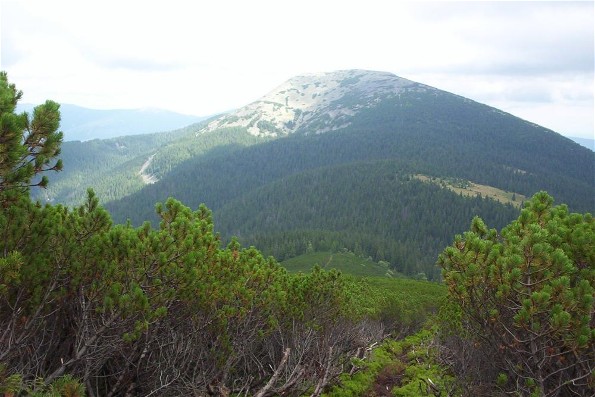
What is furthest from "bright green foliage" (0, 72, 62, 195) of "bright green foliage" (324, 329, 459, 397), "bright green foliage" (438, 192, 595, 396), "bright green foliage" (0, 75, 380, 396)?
"bright green foliage" (324, 329, 459, 397)

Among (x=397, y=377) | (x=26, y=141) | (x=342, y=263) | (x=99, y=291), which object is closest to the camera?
(x=26, y=141)

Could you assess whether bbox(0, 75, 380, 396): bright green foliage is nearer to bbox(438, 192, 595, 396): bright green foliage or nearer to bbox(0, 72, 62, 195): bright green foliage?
bbox(0, 72, 62, 195): bright green foliage

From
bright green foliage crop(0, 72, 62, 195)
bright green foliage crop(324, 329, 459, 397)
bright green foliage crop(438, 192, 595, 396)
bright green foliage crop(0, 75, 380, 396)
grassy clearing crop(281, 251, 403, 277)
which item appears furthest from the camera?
grassy clearing crop(281, 251, 403, 277)

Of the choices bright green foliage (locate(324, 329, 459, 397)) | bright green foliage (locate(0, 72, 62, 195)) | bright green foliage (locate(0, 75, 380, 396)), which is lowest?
bright green foliage (locate(324, 329, 459, 397))

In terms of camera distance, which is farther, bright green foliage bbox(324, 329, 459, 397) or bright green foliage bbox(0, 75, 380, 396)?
bright green foliage bbox(324, 329, 459, 397)

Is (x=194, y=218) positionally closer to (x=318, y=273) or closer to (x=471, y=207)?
(x=318, y=273)

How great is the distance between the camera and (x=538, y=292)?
8.19 metres

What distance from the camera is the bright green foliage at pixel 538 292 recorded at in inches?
311

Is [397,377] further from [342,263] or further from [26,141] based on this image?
[342,263]

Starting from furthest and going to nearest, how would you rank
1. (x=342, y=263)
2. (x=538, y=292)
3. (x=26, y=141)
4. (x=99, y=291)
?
(x=342, y=263)
(x=99, y=291)
(x=538, y=292)
(x=26, y=141)

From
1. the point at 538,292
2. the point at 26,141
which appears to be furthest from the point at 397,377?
the point at 26,141

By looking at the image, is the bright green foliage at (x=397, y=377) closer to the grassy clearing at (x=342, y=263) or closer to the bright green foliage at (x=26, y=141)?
the bright green foliage at (x=26, y=141)

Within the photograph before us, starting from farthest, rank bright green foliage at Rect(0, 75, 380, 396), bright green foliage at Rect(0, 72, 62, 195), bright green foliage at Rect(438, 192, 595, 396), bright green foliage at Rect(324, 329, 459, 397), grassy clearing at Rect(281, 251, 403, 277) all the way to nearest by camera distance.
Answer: grassy clearing at Rect(281, 251, 403, 277) < bright green foliage at Rect(324, 329, 459, 397) < bright green foliage at Rect(438, 192, 595, 396) < bright green foliage at Rect(0, 75, 380, 396) < bright green foliage at Rect(0, 72, 62, 195)

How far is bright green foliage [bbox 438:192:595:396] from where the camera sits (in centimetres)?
789
